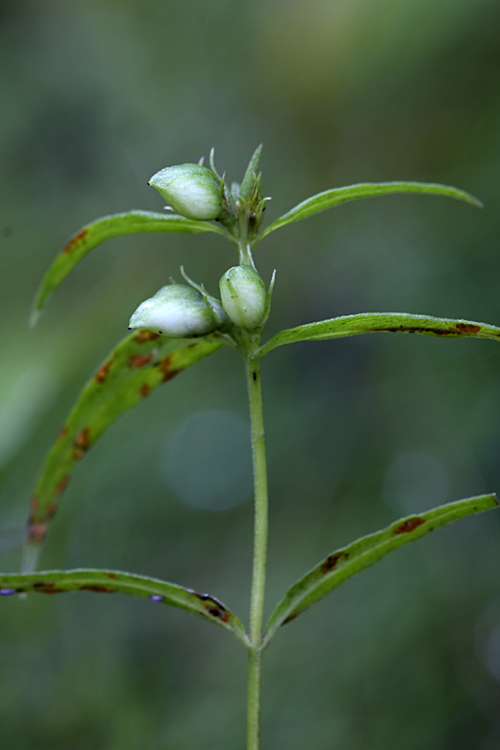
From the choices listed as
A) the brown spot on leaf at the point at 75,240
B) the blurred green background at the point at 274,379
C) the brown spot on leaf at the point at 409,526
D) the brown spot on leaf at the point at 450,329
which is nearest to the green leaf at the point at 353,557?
the brown spot on leaf at the point at 409,526

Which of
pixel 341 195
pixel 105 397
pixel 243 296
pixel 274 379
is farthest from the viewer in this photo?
pixel 274 379

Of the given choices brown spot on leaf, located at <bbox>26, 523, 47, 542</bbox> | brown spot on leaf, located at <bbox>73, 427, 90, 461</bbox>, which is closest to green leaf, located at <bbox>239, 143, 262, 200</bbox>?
brown spot on leaf, located at <bbox>73, 427, 90, 461</bbox>

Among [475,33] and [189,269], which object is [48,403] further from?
[475,33]

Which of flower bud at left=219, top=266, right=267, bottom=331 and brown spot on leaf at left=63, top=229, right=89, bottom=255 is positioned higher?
brown spot on leaf at left=63, top=229, right=89, bottom=255

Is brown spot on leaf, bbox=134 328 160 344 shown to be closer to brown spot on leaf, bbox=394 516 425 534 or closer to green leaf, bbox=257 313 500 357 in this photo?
green leaf, bbox=257 313 500 357

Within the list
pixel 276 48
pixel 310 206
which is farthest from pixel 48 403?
pixel 276 48

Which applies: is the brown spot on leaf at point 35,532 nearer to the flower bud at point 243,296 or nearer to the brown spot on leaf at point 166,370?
the brown spot on leaf at point 166,370

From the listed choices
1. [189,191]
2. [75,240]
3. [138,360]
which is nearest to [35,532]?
[138,360]

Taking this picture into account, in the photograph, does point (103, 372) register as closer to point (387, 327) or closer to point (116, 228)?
point (116, 228)
